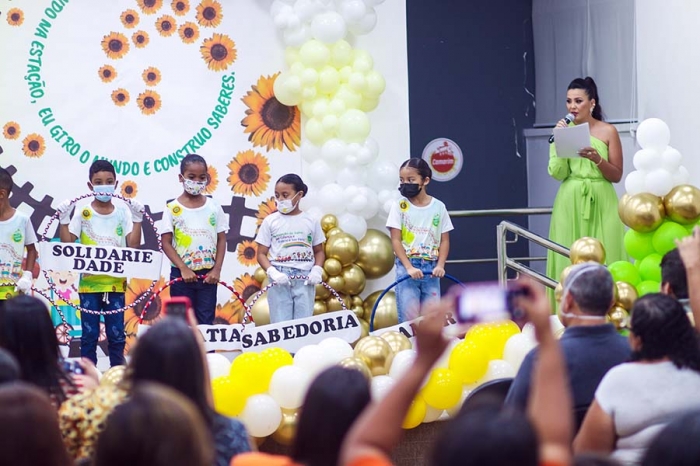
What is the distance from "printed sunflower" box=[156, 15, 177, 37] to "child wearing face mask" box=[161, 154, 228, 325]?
78.3 inches

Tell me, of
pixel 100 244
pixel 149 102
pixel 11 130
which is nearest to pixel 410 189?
pixel 100 244

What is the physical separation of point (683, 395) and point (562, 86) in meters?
7.15

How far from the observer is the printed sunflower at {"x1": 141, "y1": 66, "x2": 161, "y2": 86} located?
8.13m

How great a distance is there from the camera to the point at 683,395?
2.95 m

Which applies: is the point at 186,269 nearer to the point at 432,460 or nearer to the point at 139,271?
the point at 139,271

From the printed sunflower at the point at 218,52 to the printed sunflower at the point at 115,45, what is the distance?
0.59 metres

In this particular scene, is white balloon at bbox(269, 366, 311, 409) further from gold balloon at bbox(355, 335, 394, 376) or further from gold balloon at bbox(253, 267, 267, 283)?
gold balloon at bbox(253, 267, 267, 283)

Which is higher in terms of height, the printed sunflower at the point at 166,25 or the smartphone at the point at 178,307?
the printed sunflower at the point at 166,25

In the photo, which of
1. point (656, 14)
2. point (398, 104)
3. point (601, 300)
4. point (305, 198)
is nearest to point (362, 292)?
point (305, 198)

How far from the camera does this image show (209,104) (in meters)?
8.20

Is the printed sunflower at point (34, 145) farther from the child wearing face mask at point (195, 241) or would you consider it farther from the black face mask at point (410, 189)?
the black face mask at point (410, 189)

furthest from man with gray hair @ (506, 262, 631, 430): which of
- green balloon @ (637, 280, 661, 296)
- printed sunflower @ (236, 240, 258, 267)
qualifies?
printed sunflower @ (236, 240, 258, 267)

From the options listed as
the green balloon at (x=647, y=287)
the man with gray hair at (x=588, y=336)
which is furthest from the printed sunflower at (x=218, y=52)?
the man with gray hair at (x=588, y=336)

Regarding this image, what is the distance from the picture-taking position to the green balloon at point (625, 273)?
5680 mm
